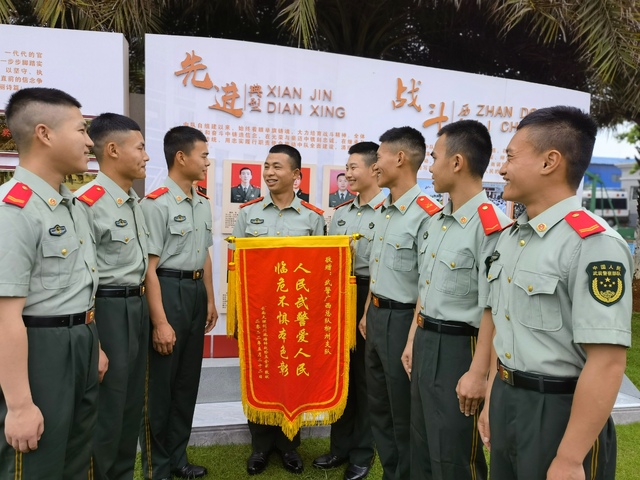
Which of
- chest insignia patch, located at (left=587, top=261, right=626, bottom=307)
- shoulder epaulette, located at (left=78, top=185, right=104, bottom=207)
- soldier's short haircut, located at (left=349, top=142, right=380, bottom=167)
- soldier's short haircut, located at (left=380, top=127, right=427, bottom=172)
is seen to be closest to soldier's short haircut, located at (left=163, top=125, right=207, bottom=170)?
shoulder epaulette, located at (left=78, top=185, right=104, bottom=207)

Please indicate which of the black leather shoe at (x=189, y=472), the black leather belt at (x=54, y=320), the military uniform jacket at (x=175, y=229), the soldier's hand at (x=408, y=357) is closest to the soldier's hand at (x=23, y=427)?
the black leather belt at (x=54, y=320)

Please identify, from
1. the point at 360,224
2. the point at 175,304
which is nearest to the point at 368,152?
the point at 360,224

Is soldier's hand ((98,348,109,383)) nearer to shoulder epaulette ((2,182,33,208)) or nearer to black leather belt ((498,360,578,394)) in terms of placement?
shoulder epaulette ((2,182,33,208))

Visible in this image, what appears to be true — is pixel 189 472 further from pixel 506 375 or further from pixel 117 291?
pixel 506 375

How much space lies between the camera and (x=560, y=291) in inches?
55.4

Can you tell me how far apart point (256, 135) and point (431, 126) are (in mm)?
1720

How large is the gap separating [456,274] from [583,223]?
74cm

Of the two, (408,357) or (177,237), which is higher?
(177,237)

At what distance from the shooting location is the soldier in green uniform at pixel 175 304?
2.74 metres

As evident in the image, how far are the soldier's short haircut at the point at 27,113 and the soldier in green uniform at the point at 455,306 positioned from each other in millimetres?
1571

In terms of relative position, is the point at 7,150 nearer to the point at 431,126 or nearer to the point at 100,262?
the point at 100,262

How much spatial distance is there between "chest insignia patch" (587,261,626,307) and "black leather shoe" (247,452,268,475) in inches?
91.8

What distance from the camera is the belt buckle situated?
1526 mm

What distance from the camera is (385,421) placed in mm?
2713
